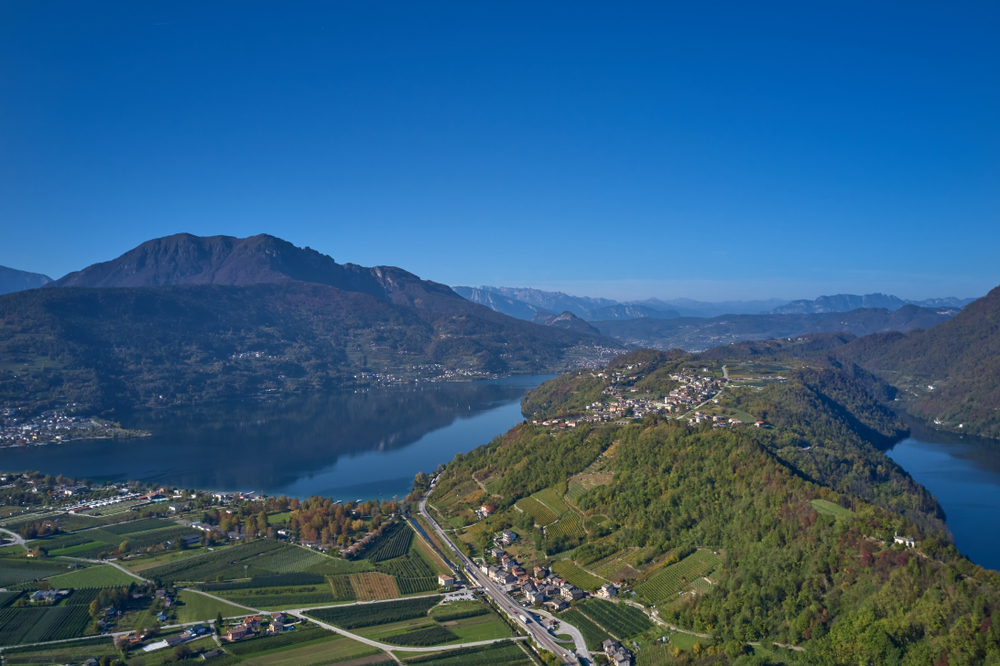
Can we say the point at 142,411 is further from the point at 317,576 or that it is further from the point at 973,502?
the point at 973,502

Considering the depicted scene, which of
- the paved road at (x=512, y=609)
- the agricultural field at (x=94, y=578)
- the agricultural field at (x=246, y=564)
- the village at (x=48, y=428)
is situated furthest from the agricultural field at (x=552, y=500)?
the village at (x=48, y=428)

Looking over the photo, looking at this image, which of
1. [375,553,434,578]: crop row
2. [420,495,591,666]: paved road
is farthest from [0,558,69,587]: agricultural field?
[420,495,591,666]: paved road

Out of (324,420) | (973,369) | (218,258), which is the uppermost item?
(218,258)

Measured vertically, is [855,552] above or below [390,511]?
above

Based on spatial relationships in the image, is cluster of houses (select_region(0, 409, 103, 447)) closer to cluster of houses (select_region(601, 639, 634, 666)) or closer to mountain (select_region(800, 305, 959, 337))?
cluster of houses (select_region(601, 639, 634, 666))

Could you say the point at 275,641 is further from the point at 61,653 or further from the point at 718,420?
the point at 718,420

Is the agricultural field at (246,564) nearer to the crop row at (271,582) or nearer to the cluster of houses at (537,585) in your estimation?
the crop row at (271,582)

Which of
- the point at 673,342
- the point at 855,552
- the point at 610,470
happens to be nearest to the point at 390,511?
the point at 610,470

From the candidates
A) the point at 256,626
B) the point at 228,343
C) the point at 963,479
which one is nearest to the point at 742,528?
the point at 256,626
